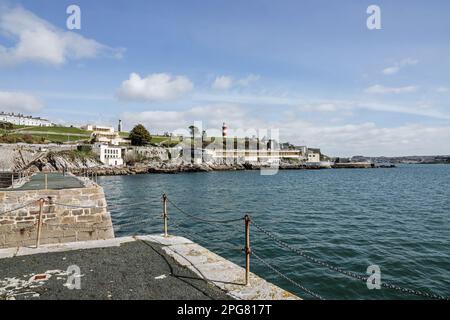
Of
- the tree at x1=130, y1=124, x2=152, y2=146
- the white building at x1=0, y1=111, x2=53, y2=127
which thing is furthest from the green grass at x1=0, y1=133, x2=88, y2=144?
the white building at x1=0, y1=111, x2=53, y2=127

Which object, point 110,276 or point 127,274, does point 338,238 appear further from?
point 110,276

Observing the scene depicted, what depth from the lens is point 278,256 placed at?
13266 millimetres

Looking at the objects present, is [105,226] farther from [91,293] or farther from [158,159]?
[158,159]

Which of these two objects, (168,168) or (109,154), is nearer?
(109,154)

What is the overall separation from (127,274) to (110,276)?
36cm

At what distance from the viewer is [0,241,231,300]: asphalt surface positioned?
17.9 ft

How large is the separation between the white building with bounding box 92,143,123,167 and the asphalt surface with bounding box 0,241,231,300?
298 ft

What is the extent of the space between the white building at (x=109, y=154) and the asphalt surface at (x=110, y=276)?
90.7 meters

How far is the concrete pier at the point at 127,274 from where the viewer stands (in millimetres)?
5500

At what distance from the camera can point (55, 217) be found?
461 inches

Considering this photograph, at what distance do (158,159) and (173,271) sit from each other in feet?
339

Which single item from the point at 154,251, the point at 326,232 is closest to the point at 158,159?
the point at 326,232

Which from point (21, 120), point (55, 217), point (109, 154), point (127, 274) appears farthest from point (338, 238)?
point (21, 120)
